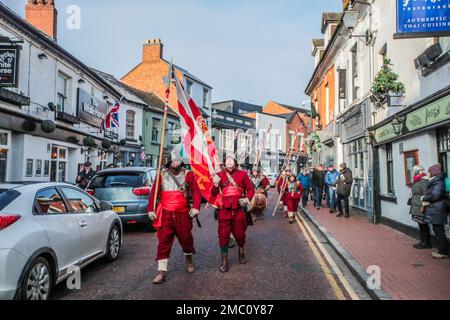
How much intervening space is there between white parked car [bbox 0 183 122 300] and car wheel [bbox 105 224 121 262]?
0.32 m

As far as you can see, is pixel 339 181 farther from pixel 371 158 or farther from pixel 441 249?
pixel 441 249

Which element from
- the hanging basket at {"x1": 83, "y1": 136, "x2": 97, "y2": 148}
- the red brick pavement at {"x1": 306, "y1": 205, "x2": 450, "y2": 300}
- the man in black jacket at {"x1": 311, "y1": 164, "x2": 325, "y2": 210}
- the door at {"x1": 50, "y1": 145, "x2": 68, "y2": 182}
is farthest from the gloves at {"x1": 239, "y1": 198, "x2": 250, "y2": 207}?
the hanging basket at {"x1": 83, "y1": 136, "x2": 97, "y2": 148}

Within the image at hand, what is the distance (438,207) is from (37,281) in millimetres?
6477

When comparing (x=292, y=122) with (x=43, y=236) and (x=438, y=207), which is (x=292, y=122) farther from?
(x=43, y=236)

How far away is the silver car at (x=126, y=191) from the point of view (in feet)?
29.9

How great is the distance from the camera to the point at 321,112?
77.3ft

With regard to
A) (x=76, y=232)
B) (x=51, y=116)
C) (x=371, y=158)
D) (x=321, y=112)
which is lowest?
(x=76, y=232)

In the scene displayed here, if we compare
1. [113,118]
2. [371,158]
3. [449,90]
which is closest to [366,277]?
[449,90]

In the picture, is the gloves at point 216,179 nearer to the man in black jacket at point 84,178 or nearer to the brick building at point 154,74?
the man in black jacket at point 84,178

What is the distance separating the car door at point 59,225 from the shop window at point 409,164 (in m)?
7.67

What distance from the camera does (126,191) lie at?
9242 mm

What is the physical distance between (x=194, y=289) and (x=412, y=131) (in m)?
6.50

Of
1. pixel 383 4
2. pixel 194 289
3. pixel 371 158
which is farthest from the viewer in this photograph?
pixel 371 158

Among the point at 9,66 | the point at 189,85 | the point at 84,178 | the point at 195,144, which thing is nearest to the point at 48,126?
the point at 84,178
